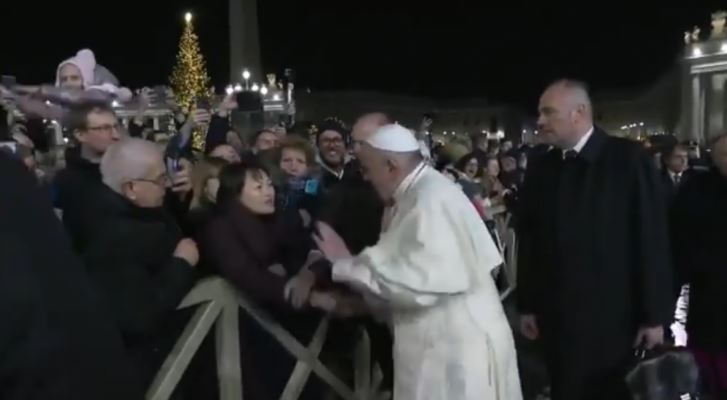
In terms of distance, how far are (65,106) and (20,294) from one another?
3.60m

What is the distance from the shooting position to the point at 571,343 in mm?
5070

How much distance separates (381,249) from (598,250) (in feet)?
4.59

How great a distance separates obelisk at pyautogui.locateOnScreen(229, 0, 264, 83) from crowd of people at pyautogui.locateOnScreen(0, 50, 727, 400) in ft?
67.8

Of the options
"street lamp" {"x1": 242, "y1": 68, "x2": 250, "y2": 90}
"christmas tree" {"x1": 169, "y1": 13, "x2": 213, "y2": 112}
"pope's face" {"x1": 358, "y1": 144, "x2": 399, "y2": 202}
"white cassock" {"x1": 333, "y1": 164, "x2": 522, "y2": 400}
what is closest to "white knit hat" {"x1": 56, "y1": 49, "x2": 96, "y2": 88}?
"pope's face" {"x1": 358, "y1": 144, "x2": 399, "y2": 202}

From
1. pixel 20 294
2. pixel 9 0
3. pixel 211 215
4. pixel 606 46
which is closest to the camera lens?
pixel 20 294

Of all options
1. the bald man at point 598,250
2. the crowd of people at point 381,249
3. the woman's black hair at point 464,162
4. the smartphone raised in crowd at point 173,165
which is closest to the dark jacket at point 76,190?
the crowd of people at point 381,249

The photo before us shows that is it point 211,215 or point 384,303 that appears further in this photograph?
point 211,215

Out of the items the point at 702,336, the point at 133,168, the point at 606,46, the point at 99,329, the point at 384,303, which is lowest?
the point at 702,336

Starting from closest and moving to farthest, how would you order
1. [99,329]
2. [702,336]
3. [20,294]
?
[20,294], [99,329], [702,336]

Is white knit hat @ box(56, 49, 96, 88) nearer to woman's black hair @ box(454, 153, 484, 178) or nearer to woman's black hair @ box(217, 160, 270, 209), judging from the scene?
→ woman's black hair @ box(217, 160, 270, 209)

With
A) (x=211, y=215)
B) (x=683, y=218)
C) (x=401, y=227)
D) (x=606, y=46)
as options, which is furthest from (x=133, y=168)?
(x=606, y=46)

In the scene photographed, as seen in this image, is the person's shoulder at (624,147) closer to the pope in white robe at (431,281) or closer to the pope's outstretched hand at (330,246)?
the pope in white robe at (431,281)

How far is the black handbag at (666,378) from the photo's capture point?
440 centimetres

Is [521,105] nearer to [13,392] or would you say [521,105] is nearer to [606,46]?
[606,46]
